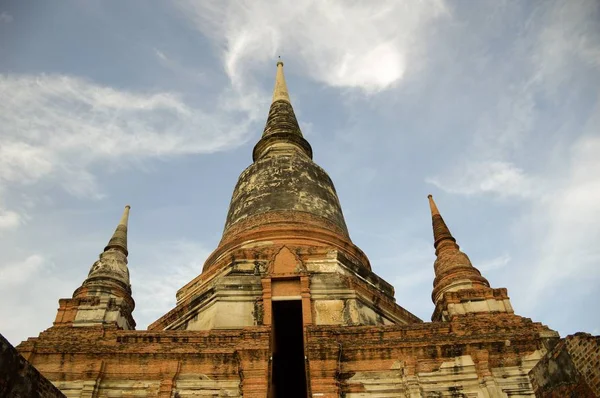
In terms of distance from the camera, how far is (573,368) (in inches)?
259

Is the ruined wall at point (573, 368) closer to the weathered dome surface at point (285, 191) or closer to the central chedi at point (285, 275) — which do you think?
the central chedi at point (285, 275)

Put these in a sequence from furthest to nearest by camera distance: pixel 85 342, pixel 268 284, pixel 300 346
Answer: pixel 300 346, pixel 268 284, pixel 85 342

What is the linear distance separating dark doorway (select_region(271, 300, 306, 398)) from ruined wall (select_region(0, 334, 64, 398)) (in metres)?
6.03

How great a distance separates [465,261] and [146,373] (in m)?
7.48

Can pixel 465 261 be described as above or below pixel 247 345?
above

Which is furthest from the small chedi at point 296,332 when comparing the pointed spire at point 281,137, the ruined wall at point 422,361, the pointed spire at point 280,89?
the pointed spire at point 280,89

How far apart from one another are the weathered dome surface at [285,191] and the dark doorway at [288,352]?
10.8 ft

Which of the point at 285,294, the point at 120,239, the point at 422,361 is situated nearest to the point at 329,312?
the point at 285,294

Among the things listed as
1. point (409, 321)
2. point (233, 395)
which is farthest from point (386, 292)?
point (233, 395)

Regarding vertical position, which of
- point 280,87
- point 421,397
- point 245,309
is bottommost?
point 421,397

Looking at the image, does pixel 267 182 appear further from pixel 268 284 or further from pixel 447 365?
pixel 447 365

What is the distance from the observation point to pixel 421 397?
871cm

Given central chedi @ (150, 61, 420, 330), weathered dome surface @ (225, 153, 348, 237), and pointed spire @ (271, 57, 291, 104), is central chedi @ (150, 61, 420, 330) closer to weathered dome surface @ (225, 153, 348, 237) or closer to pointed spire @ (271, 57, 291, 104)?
weathered dome surface @ (225, 153, 348, 237)

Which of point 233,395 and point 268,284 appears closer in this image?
point 233,395
